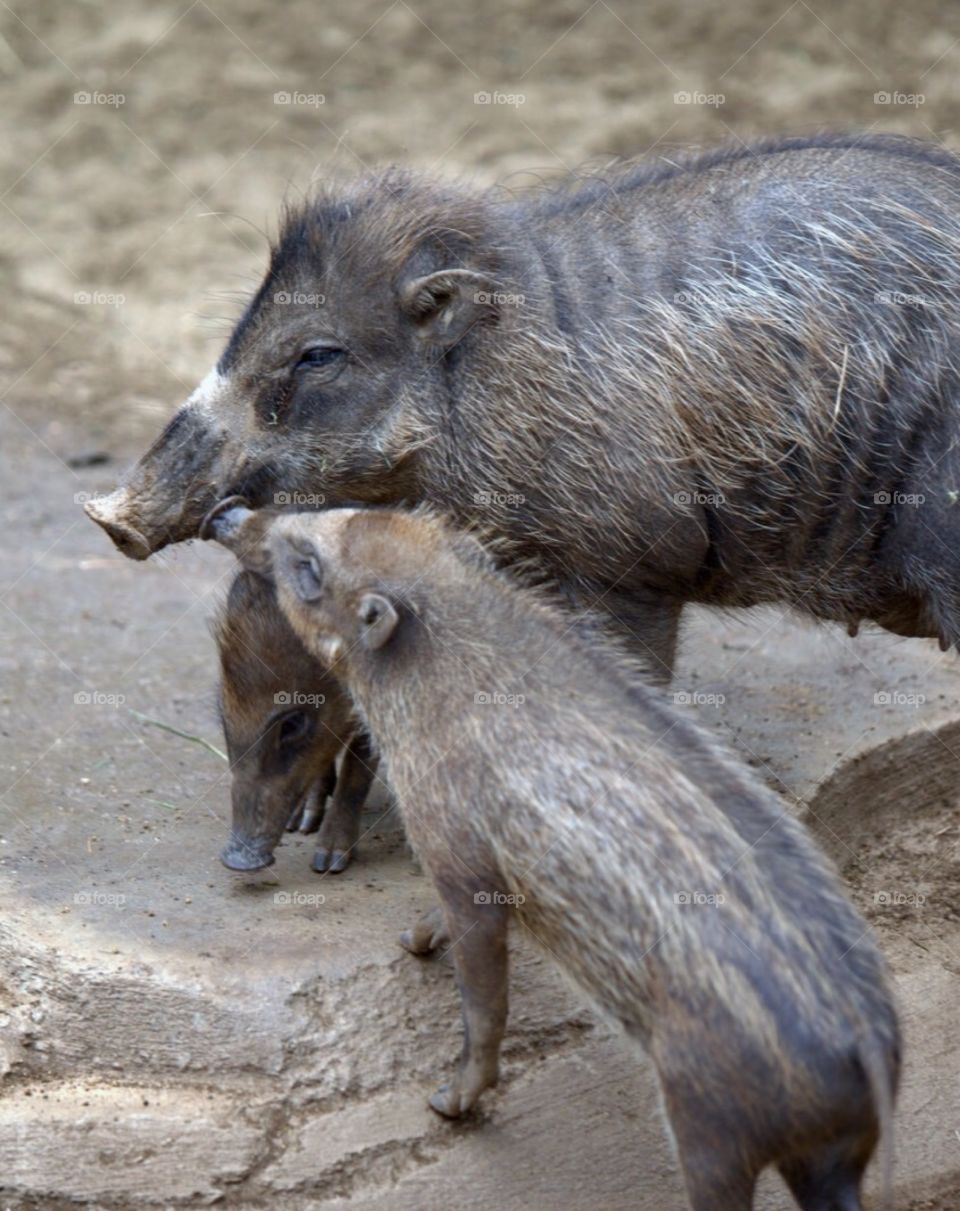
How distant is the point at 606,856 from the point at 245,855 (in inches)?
57.0

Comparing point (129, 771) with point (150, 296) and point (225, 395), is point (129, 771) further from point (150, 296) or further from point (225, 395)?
point (150, 296)

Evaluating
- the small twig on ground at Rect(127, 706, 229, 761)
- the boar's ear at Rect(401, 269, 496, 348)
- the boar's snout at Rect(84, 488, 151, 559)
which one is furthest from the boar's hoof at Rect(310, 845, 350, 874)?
the boar's ear at Rect(401, 269, 496, 348)

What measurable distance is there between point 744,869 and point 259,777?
1.81 m

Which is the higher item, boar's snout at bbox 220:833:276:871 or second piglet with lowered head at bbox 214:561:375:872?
second piglet with lowered head at bbox 214:561:375:872

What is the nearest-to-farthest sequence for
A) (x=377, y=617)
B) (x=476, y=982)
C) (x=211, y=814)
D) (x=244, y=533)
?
(x=476, y=982)
(x=377, y=617)
(x=244, y=533)
(x=211, y=814)

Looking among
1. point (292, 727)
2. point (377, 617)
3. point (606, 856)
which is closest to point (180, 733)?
point (292, 727)

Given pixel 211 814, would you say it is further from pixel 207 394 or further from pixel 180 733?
pixel 207 394

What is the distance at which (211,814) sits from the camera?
5.70m

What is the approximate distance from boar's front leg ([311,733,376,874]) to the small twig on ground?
2.53 feet

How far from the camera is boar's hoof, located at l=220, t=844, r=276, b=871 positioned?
5.23 m

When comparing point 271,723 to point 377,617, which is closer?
point 377,617

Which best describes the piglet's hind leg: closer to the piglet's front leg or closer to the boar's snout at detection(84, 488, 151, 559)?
the piglet's front leg

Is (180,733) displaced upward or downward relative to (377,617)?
downward

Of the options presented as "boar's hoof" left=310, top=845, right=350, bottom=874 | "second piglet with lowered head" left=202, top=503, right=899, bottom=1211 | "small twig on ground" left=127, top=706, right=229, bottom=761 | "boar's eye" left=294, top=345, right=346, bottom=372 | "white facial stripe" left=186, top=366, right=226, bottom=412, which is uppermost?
"boar's eye" left=294, top=345, right=346, bottom=372
